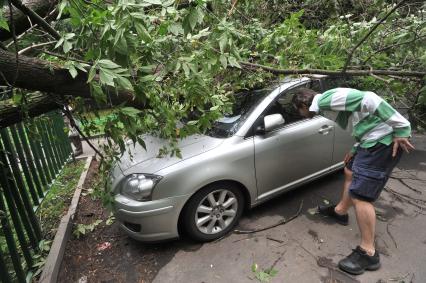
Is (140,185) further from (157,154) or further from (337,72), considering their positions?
(337,72)

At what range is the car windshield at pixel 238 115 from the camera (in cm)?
358

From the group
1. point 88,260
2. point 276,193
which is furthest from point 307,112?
point 88,260

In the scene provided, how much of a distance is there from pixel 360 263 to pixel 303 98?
1.65 metres

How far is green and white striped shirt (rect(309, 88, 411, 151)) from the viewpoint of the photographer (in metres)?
2.73

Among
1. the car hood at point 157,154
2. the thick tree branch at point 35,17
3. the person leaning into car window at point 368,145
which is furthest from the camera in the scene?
the car hood at point 157,154

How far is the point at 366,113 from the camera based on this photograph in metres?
2.86

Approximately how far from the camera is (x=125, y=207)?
3.24 meters

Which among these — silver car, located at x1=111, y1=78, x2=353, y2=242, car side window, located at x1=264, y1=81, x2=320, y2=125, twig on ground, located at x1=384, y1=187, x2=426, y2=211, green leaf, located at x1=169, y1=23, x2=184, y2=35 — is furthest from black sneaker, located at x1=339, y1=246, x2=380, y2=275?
green leaf, located at x1=169, y1=23, x2=184, y2=35

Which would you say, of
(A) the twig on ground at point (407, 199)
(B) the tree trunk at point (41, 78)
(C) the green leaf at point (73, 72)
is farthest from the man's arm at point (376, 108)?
(C) the green leaf at point (73, 72)

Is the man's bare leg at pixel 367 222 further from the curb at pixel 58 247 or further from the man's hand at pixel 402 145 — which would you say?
the curb at pixel 58 247

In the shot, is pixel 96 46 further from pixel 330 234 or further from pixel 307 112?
pixel 330 234

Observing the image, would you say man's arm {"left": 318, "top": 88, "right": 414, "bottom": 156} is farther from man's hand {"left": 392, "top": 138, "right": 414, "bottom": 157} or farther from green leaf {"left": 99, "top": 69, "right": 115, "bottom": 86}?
green leaf {"left": 99, "top": 69, "right": 115, "bottom": 86}

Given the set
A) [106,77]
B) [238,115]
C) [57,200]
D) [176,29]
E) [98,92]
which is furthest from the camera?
[57,200]

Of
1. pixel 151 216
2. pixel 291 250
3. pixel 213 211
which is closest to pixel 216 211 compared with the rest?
pixel 213 211
